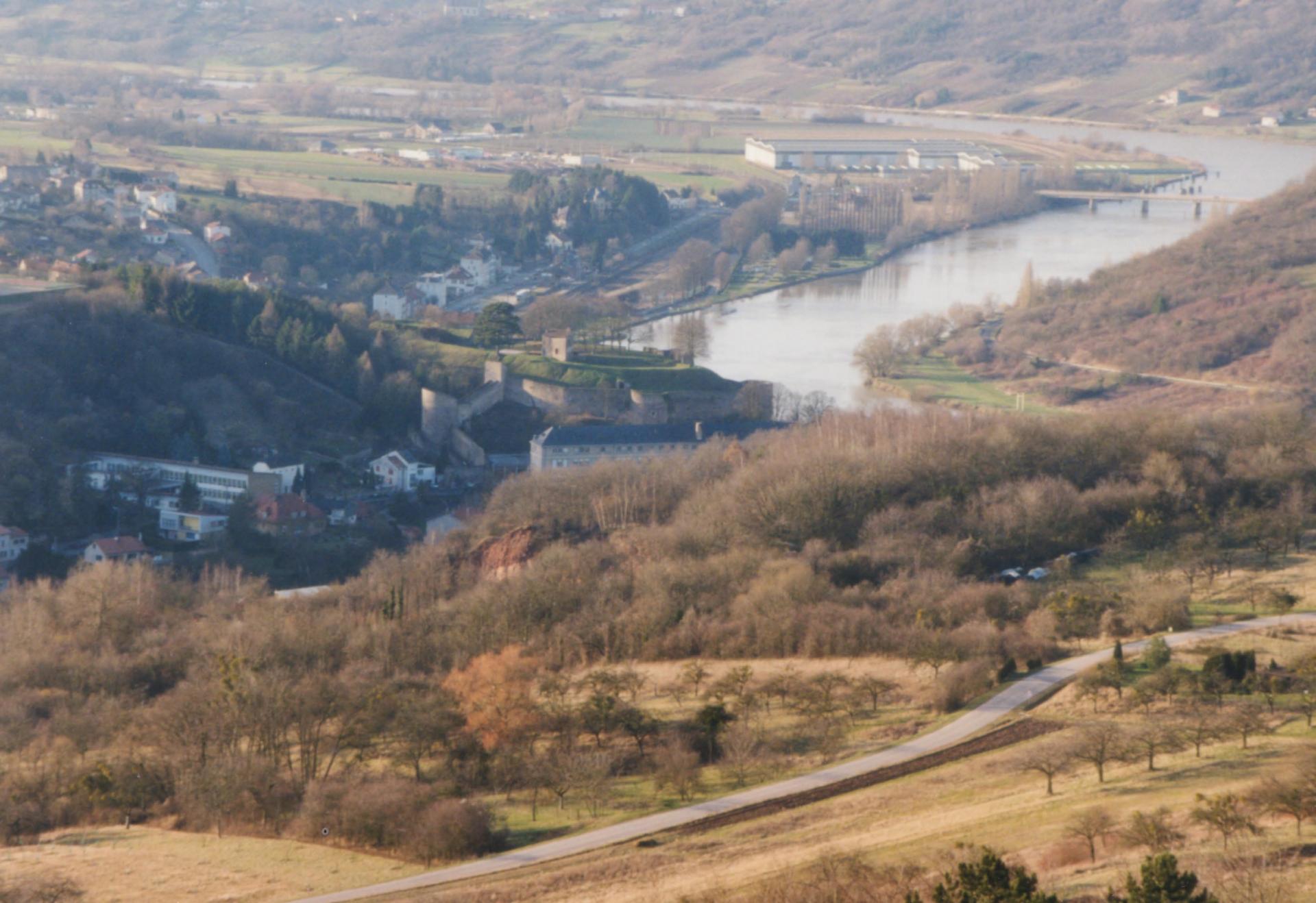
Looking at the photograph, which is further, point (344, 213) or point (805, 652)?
point (344, 213)

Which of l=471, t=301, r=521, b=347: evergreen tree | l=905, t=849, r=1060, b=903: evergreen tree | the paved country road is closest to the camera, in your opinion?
l=905, t=849, r=1060, b=903: evergreen tree

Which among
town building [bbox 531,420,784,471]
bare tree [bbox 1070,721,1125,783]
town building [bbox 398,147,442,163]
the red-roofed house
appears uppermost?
town building [bbox 398,147,442,163]

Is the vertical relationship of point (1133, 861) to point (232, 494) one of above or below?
above

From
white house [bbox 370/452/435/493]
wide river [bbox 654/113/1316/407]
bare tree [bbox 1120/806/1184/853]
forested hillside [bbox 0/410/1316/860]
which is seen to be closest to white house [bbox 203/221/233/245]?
wide river [bbox 654/113/1316/407]

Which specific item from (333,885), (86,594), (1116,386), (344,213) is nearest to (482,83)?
(344,213)

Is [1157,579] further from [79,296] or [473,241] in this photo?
[473,241]

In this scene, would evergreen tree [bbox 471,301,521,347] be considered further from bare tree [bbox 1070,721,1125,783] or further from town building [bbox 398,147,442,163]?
town building [bbox 398,147,442,163]

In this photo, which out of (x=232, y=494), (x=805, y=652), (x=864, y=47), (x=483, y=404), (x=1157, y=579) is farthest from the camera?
(x=864, y=47)

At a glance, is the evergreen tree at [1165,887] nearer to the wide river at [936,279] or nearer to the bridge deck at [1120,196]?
the wide river at [936,279]
